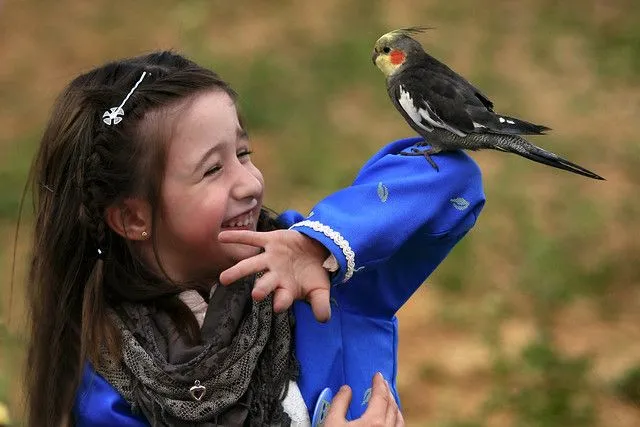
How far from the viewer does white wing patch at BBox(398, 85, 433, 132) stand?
150cm

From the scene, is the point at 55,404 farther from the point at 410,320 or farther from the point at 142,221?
the point at 410,320

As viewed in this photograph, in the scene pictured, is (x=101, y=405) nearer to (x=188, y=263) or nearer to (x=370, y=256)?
(x=188, y=263)

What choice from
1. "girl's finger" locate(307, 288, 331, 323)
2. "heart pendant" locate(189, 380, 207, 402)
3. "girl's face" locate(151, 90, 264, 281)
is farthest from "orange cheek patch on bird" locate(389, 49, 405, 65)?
"heart pendant" locate(189, 380, 207, 402)

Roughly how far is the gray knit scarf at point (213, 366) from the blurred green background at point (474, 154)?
2.95ft

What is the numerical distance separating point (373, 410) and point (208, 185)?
0.40 metres

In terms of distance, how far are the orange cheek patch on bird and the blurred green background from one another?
93 cm

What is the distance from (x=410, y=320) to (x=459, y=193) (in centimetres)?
221

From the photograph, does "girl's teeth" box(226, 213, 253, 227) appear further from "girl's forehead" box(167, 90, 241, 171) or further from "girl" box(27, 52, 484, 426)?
"girl's forehead" box(167, 90, 241, 171)

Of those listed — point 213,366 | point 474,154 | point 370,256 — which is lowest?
point 474,154

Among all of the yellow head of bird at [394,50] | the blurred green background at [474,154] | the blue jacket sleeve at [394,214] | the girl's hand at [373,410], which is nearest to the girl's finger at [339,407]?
the girl's hand at [373,410]

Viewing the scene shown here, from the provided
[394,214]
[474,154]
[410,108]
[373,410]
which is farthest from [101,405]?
[474,154]

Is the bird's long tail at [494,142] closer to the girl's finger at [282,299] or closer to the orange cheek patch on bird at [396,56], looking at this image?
the orange cheek patch on bird at [396,56]

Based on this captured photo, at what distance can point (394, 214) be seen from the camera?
145 cm

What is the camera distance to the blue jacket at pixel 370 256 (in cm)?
142
